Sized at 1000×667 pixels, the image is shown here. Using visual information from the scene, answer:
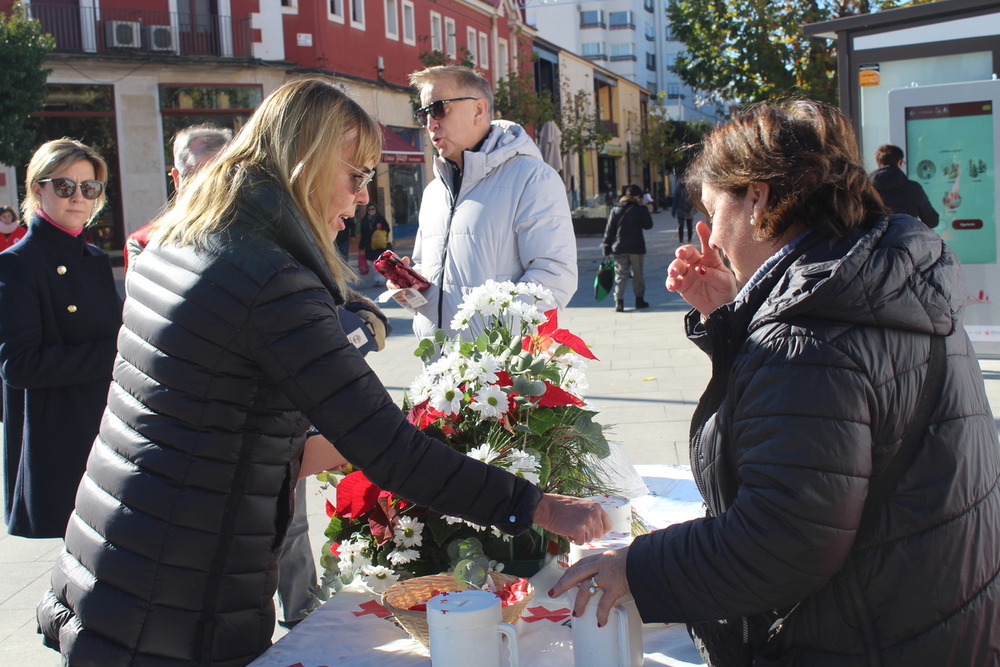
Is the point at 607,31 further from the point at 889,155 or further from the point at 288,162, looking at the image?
the point at 288,162

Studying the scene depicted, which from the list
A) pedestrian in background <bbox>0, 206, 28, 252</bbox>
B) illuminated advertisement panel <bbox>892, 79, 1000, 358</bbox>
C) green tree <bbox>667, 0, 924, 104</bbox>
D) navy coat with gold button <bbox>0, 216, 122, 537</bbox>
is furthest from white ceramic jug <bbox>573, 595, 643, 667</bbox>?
green tree <bbox>667, 0, 924, 104</bbox>

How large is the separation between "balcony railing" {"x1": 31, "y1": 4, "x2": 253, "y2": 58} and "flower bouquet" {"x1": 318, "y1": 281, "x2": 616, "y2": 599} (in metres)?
20.9

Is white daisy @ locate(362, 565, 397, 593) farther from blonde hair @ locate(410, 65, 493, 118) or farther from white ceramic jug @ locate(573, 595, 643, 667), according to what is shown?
blonde hair @ locate(410, 65, 493, 118)

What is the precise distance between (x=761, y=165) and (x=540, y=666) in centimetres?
101

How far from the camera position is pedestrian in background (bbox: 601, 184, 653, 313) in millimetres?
11570

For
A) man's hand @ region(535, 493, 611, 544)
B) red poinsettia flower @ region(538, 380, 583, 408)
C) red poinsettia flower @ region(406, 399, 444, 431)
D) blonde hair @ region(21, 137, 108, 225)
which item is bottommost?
man's hand @ region(535, 493, 611, 544)

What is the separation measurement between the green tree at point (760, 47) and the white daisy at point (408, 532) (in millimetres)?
14848

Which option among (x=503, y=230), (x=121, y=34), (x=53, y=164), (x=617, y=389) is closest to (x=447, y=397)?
(x=503, y=230)

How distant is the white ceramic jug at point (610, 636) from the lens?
156 centimetres

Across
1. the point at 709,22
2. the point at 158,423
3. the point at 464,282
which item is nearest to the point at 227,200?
the point at 158,423

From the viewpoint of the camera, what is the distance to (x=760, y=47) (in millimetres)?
17016

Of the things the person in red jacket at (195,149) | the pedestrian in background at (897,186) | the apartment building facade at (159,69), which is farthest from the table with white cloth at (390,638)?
the apartment building facade at (159,69)

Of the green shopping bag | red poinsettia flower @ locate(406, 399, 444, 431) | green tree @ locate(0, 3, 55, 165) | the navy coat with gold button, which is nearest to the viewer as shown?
red poinsettia flower @ locate(406, 399, 444, 431)

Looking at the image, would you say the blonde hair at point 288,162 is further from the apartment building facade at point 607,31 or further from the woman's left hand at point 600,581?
the apartment building facade at point 607,31
